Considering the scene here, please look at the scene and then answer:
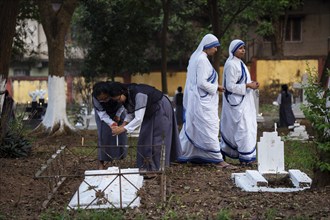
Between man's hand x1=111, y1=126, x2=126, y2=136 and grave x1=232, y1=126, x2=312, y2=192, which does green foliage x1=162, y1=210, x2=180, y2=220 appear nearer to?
grave x1=232, y1=126, x2=312, y2=192

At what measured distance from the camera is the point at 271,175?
9305 mm

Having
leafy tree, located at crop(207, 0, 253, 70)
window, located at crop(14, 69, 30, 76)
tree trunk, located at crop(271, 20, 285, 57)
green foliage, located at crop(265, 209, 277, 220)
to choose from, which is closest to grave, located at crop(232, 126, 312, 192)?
green foliage, located at crop(265, 209, 277, 220)

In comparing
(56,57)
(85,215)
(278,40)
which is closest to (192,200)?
(85,215)

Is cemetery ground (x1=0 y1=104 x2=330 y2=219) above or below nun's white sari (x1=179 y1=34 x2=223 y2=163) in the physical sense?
below

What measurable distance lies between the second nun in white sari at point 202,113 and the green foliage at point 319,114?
329cm

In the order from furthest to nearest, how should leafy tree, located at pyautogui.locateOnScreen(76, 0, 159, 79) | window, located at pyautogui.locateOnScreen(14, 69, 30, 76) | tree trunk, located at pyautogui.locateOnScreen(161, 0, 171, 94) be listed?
window, located at pyautogui.locateOnScreen(14, 69, 30, 76) → leafy tree, located at pyautogui.locateOnScreen(76, 0, 159, 79) → tree trunk, located at pyautogui.locateOnScreen(161, 0, 171, 94)

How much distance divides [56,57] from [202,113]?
7294mm

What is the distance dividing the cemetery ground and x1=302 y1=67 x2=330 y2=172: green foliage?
16 cm

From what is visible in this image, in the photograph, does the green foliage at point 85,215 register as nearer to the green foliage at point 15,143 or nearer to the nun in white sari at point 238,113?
the nun in white sari at point 238,113

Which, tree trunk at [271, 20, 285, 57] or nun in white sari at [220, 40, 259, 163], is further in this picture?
tree trunk at [271, 20, 285, 57]

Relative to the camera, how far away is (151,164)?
9.64 metres

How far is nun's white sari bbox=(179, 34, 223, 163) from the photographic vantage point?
1117 cm

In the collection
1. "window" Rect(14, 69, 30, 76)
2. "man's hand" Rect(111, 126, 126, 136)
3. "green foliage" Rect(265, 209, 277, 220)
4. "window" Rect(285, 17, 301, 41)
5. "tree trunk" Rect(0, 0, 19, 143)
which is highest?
"window" Rect(285, 17, 301, 41)

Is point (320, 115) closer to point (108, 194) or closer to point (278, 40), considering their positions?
point (108, 194)
